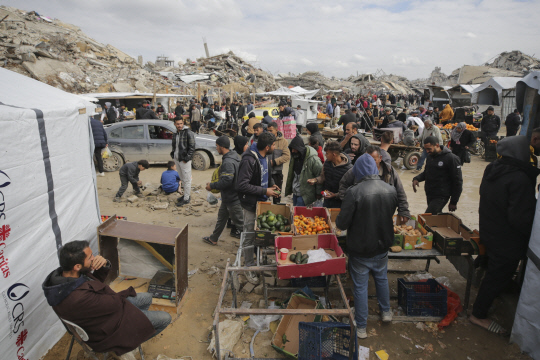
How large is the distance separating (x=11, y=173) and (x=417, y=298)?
4672 millimetres

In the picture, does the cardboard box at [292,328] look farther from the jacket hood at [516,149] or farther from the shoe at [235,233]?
the jacket hood at [516,149]

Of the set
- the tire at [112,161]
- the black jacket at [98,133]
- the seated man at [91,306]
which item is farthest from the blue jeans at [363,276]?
the tire at [112,161]

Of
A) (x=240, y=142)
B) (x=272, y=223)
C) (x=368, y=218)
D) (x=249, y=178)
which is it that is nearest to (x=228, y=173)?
(x=249, y=178)

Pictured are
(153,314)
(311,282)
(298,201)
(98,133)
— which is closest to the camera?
(153,314)

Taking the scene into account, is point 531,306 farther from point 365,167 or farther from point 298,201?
point 298,201

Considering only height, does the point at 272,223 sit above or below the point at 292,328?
above

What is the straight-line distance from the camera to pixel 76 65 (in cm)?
2538

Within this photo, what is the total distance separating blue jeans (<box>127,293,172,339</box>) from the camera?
10.8 ft

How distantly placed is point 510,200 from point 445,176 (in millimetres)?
1592

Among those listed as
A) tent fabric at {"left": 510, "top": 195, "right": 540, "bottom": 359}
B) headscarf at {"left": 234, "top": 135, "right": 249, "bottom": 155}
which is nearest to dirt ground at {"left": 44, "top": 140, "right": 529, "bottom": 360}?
tent fabric at {"left": 510, "top": 195, "right": 540, "bottom": 359}

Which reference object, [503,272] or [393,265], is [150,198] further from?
[503,272]

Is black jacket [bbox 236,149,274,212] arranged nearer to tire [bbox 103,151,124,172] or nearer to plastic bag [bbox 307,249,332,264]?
plastic bag [bbox 307,249,332,264]

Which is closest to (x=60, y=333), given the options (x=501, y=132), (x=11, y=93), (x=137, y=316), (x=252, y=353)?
(x=137, y=316)

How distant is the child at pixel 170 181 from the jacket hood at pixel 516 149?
263 inches
